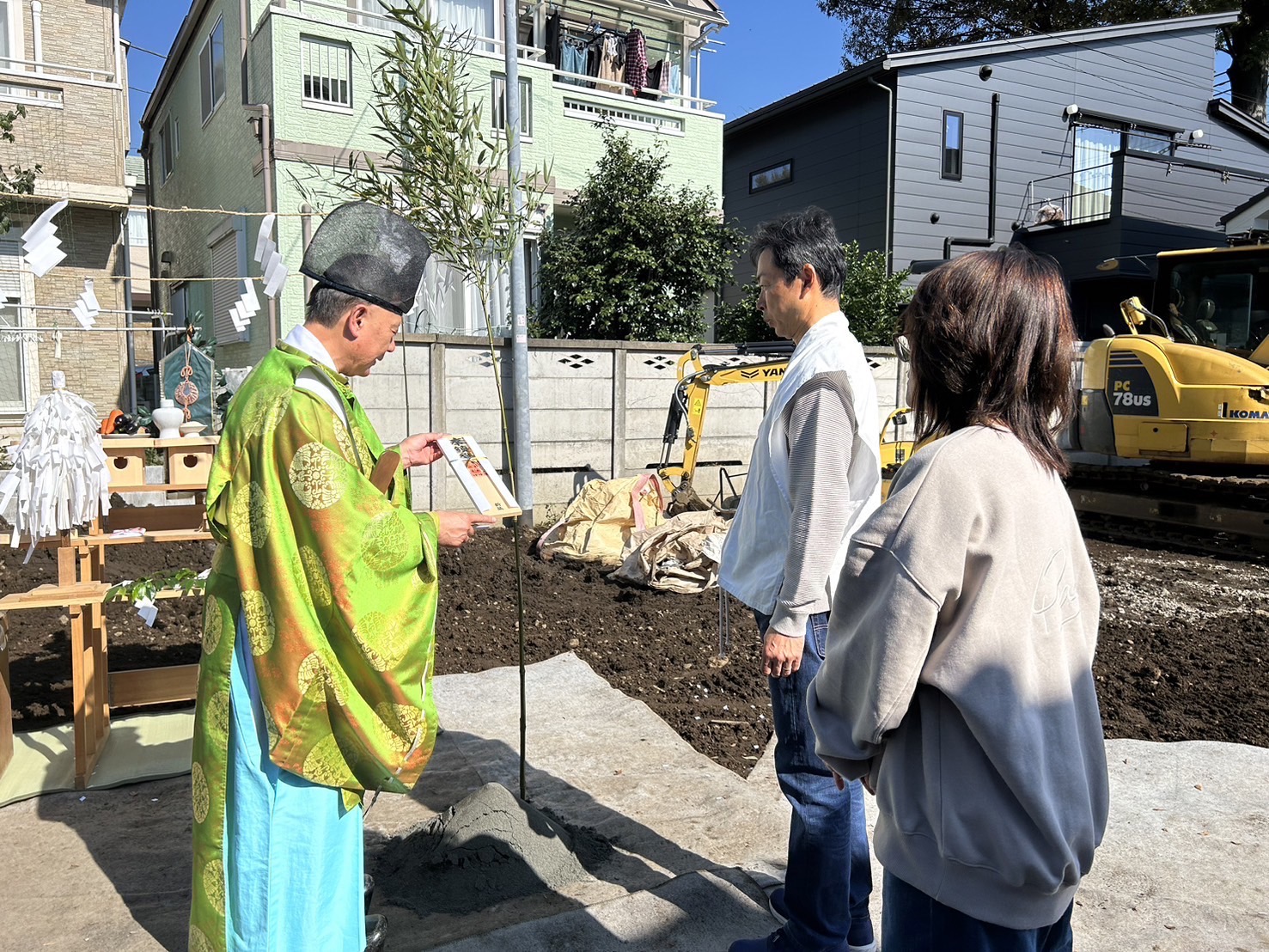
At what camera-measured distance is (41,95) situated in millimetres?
12094

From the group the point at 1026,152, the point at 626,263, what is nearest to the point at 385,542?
the point at 626,263

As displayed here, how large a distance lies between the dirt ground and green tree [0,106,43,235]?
5.13 m

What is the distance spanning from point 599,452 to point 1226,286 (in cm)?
716

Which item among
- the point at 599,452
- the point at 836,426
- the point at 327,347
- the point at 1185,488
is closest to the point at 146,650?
the point at 327,347

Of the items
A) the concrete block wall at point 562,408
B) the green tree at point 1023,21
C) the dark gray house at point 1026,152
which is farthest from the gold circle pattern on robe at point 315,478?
the green tree at point 1023,21

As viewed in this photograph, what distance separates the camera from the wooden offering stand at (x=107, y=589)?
3.80 meters

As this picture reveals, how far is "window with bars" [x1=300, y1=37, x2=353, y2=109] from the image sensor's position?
12055mm

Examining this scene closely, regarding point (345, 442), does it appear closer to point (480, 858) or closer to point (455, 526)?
point (455, 526)

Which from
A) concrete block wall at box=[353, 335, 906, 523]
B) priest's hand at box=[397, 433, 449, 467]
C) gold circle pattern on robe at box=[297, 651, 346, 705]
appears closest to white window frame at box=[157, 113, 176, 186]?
concrete block wall at box=[353, 335, 906, 523]

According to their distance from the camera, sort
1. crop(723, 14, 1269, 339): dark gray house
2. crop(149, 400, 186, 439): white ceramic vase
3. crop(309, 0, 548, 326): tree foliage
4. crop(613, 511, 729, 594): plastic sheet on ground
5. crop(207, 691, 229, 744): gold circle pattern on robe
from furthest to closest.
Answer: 1. crop(723, 14, 1269, 339): dark gray house
2. crop(613, 511, 729, 594): plastic sheet on ground
3. crop(149, 400, 186, 439): white ceramic vase
4. crop(309, 0, 548, 326): tree foliage
5. crop(207, 691, 229, 744): gold circle pattern on robe

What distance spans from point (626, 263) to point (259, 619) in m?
10.9

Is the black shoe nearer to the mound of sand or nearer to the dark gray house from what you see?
the mound of sand

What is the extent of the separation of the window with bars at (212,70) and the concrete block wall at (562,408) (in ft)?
26.9

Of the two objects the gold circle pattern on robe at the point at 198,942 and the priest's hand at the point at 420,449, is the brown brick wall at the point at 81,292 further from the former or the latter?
the gold circle pattern on robe at the point at 198,942
